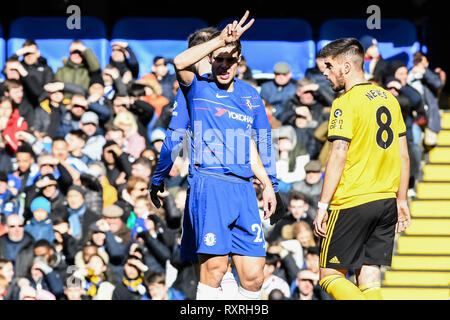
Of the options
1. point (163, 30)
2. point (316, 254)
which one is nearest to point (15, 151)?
point (163, 30)

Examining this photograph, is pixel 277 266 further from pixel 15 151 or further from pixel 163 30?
pixel 163 30

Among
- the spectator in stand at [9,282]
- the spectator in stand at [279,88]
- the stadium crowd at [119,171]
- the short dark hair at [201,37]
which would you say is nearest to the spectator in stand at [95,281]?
the stadium crowd at [119,171]

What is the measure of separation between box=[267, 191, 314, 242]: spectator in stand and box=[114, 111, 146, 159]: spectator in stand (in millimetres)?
1882

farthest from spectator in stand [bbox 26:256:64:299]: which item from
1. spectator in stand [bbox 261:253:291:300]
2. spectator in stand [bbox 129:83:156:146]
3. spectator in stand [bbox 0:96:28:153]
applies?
spectator in stand [bbox 261:253:291:300]

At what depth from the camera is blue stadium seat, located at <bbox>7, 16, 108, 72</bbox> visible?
11414 mm

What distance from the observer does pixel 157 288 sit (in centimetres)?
883

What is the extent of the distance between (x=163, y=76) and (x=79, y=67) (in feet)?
3.61

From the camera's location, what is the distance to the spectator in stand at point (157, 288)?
8812mm

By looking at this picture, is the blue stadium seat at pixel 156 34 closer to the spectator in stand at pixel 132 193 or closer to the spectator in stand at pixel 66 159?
the spectator in stand at pixel 66 159

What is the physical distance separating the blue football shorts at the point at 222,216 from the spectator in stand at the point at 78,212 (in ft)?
12.2

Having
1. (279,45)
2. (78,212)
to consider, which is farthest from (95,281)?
(279,45)

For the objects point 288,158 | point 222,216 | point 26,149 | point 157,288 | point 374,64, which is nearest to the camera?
point 222,216

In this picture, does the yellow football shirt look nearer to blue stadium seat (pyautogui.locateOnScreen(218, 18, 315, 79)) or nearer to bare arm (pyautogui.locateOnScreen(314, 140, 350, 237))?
bare arm (pyautogui.locateOnScreen(314, 140, 350, 237))

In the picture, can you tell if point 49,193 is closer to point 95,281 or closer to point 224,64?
point 95,281
